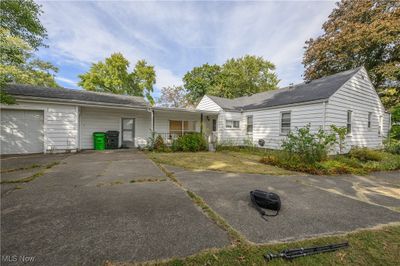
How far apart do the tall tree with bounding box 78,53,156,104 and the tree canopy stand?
257 inches

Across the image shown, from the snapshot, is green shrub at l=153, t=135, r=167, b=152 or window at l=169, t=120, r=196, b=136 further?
window at l=169, t=120, r=196, b=136

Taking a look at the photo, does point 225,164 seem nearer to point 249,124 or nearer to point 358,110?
point 249,124

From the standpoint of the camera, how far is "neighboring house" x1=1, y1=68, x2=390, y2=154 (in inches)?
336

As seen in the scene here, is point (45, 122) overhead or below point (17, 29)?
below

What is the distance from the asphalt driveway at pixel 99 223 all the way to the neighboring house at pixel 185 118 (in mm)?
6189

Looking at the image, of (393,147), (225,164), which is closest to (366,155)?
(393,147)

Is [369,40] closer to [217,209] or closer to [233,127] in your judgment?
[233,127]

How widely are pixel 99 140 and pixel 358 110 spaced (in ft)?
50.6

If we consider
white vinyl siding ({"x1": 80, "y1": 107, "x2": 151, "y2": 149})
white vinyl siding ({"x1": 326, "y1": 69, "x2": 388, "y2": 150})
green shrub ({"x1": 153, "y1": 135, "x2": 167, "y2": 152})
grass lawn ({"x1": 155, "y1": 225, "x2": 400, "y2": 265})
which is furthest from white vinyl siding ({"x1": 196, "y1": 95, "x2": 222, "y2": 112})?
grass lawn ({"x1": 155, "y1": 225, "x2": 400, "y2": 265})

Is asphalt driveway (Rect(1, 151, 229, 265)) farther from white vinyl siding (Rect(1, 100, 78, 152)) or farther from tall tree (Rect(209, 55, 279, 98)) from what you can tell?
tall tree (Rect(209, 55, 279, 98))

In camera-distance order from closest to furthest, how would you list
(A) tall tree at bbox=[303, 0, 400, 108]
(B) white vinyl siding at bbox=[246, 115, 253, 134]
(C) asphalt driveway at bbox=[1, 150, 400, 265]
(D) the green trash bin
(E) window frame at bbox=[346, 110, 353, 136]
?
(C) asphalt driveway at bbox=[1, 150, 400, 265] → (E) window frame at bbox=[346, 110, 353, 136] → (D) the green trash bin → (B) white vinyl siding at bbox=[246, 115, 253, 134] → (A) tall tree at bbox=[303, 0, 400, 108]

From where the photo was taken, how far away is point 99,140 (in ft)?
34.9

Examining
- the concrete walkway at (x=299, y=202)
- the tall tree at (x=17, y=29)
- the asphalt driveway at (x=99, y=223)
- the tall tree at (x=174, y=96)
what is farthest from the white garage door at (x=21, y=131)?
the tall tree at (x=174, y=96)

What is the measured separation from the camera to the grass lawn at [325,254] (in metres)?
1.77
